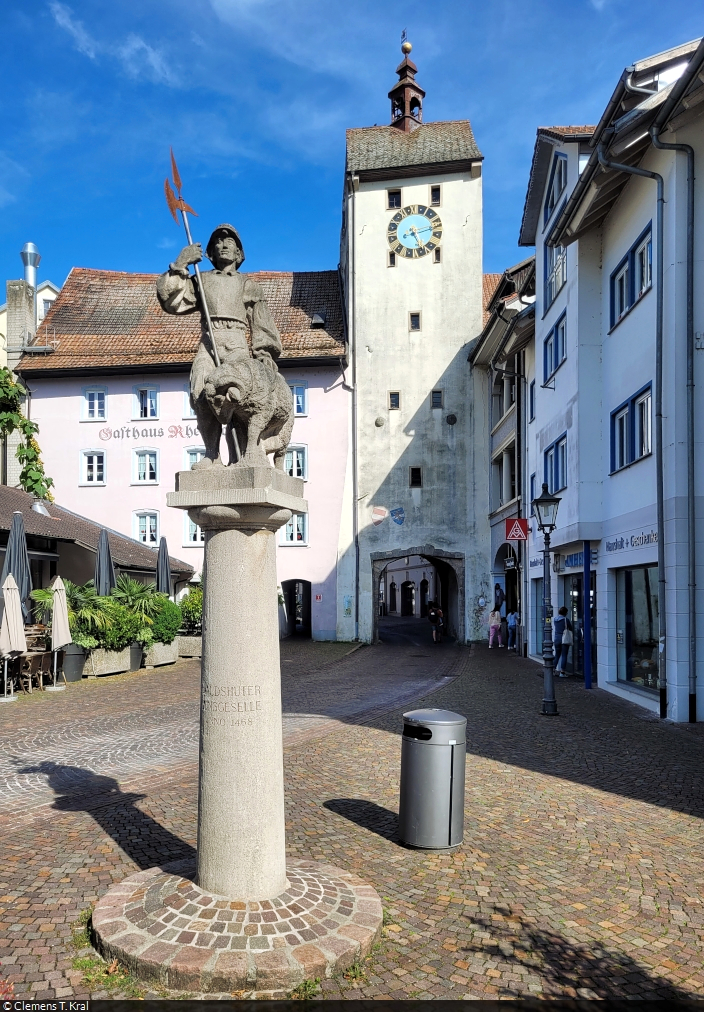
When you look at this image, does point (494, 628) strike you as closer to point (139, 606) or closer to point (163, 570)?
point (163, 570)

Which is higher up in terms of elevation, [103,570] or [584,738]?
[103,570]

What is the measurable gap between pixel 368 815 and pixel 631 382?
34.2 ft

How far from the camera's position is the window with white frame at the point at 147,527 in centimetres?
3222

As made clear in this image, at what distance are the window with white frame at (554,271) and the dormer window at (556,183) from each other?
3.68 feet

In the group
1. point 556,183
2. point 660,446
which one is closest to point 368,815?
point 660,446

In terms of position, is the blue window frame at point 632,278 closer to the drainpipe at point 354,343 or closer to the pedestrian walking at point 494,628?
the pedestrian walking at point 494,628

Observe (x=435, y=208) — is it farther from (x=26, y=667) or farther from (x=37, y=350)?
(x=26, y=667)

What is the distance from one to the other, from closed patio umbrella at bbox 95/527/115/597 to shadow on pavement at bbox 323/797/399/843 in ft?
40.9

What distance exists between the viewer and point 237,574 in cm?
464

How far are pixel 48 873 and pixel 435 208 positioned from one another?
30391 mm

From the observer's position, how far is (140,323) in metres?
34.6

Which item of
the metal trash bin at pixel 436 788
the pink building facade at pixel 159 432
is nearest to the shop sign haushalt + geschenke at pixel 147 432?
the pink building facade at pixel 159 432

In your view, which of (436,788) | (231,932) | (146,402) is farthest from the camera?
(146,402)

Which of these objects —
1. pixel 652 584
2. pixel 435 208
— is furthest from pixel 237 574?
pixel 435 208
